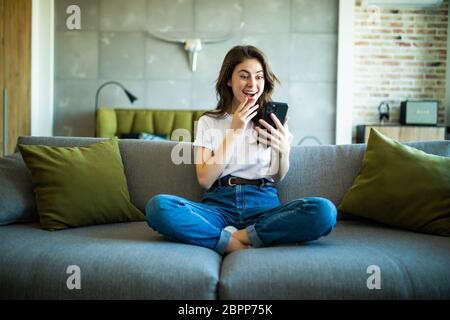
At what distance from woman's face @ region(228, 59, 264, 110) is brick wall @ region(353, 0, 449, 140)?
3.40m

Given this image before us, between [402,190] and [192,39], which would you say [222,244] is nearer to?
[402,190]

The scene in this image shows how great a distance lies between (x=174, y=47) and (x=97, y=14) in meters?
0.85

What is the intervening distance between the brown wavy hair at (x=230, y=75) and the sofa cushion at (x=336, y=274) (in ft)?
2.55

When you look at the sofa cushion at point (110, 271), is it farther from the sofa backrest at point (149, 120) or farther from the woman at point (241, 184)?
the sofa backrest at point (149, 120)

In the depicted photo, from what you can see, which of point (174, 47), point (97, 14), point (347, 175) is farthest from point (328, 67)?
point (347, 175)

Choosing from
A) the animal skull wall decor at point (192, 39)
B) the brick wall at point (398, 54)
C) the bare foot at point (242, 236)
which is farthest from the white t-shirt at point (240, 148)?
the brick wall at point (398, 54)

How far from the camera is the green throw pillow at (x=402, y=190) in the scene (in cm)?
178

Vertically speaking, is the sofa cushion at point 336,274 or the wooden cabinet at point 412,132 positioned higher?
the wooden cabinet at point 412,132

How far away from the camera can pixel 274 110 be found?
1.96 m

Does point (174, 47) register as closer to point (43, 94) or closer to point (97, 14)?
point (97, 14)

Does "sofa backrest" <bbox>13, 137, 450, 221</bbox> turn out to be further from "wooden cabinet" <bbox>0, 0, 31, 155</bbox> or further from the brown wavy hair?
"wooden cabinet" <bbox>0, 0, 31, 155</bbox>

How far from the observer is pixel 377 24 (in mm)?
5043

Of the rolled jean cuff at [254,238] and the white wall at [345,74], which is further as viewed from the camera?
the white wall at [345,74]

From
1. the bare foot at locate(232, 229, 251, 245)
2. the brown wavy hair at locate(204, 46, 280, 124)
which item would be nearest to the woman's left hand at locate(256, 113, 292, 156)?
the brown wavy hair at locate(204, 46, 280, 124)
